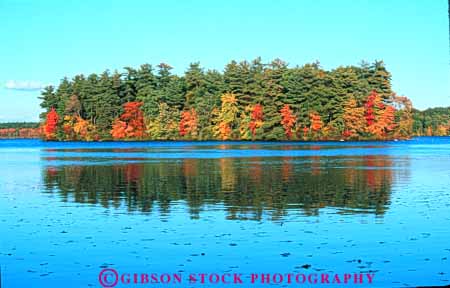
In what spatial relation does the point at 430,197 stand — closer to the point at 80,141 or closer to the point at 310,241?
the point at 310,241

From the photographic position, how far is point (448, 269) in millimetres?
11758

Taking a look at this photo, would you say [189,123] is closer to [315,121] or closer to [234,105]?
[234,105]

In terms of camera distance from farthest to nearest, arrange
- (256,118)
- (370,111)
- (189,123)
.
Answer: (189,123)
(256,118)
(370,111)

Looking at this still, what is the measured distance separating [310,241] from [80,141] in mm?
106870

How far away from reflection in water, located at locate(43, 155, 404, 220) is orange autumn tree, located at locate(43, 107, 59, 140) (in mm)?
85370

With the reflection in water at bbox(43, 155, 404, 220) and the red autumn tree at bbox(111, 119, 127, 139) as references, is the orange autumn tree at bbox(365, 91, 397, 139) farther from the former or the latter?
the reflection in water at bbox(43, 155, 404, 220)

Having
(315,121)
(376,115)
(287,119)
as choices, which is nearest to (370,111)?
(376,115)

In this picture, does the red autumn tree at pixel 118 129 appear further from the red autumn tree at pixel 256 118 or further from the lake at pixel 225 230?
the lake at pixel 225 230

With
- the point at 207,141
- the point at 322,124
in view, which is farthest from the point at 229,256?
the point at 207,141

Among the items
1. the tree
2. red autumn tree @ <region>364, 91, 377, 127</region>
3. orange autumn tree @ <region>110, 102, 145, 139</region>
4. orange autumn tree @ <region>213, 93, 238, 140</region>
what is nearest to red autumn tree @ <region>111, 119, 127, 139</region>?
orange autumn tree @ <region>110, 102, 145, 139</region>

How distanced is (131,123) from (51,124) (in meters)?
15.7

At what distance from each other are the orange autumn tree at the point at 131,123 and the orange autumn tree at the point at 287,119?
2533 centimetres

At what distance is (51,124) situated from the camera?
120 meters

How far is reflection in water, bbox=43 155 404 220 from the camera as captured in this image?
20.0 metres
